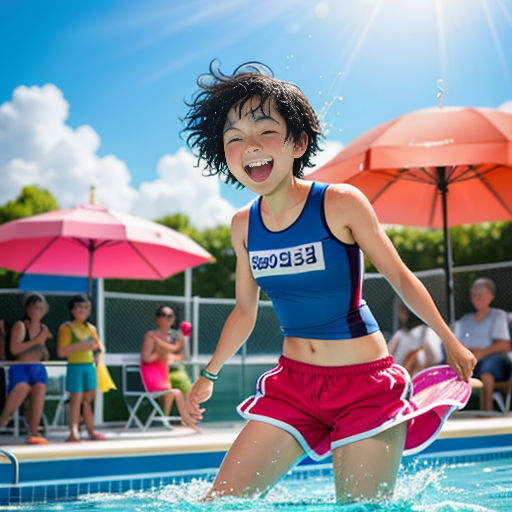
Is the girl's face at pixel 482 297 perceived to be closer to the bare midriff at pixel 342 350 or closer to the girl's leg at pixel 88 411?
the girl's leg at pixel 88 411

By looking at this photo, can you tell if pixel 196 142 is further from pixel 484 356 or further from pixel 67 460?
pixel 484 356

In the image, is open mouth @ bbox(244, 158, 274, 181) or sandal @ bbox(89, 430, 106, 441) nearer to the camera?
open mouth @ bbox(244, 158, 274, 181)

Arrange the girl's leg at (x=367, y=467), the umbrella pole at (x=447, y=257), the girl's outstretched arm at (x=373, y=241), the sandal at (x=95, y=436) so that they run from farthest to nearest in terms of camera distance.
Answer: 1. the umbrella pole at (x=447, y=257)
2. the sandal at (x=95, y=436)
3. the girl's outstretched arm at (x=373, y=241)
4. the girl's leg at (x=367, y=467)

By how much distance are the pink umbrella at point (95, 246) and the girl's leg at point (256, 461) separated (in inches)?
186

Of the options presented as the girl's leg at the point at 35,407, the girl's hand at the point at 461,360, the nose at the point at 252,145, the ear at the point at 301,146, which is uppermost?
the ear at the point at 301,146

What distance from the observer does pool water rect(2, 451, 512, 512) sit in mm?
2191

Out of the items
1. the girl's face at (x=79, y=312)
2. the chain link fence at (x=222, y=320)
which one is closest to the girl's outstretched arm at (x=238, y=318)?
the girl's face at (x=79, y=312)

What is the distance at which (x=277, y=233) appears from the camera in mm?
2303

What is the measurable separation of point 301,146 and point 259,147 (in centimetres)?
23

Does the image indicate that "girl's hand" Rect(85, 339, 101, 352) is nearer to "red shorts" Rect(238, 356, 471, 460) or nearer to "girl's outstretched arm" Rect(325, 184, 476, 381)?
"red shorts" Rect(238, 356, 471, 460)

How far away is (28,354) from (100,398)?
1.65 m

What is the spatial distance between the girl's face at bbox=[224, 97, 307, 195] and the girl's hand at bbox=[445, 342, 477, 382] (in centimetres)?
79

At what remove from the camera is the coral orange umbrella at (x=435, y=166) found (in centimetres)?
580

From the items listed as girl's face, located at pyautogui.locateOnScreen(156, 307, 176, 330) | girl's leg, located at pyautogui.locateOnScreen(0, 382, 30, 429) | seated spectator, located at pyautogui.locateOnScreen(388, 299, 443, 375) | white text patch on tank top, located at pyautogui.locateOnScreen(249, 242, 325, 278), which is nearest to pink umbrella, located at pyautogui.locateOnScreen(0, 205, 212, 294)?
girl's face, located at pyautogui.locateOnScreen(156, 307, 176, 330)
